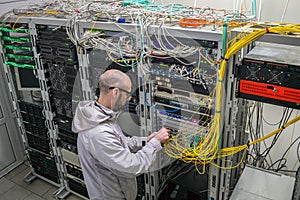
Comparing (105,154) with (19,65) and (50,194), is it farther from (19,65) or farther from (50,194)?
(50,194)

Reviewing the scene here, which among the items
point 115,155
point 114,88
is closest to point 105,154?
point 115,155

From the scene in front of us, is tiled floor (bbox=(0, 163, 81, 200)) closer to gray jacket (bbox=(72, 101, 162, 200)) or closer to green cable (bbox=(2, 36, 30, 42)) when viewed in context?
gray jacket (bbox=(72, 101, 162, 200))

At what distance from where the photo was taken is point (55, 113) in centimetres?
247

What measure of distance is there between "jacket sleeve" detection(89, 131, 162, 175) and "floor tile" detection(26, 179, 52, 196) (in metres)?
1.72

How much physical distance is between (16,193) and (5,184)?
0.84 ft

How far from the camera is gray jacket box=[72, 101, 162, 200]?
148 cm

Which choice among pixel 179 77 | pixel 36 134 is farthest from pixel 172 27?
pixel 36 134

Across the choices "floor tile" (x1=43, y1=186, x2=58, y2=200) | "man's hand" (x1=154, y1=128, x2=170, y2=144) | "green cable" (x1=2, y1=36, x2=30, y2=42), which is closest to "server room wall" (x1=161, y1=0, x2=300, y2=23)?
"man's hand" (x1=154, y1=128, x2=170, y2=144)

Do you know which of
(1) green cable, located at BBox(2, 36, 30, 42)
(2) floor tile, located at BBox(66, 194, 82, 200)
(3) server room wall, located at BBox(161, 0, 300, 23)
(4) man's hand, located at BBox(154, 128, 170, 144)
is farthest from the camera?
(2) floor tile, located at BBox(66, 194, 82, 200)

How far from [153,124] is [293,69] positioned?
3.26 ft

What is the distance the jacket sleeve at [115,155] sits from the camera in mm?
1469

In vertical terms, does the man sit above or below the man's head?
below

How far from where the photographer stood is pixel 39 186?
2.95 meters

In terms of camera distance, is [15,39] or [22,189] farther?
[22,189]
